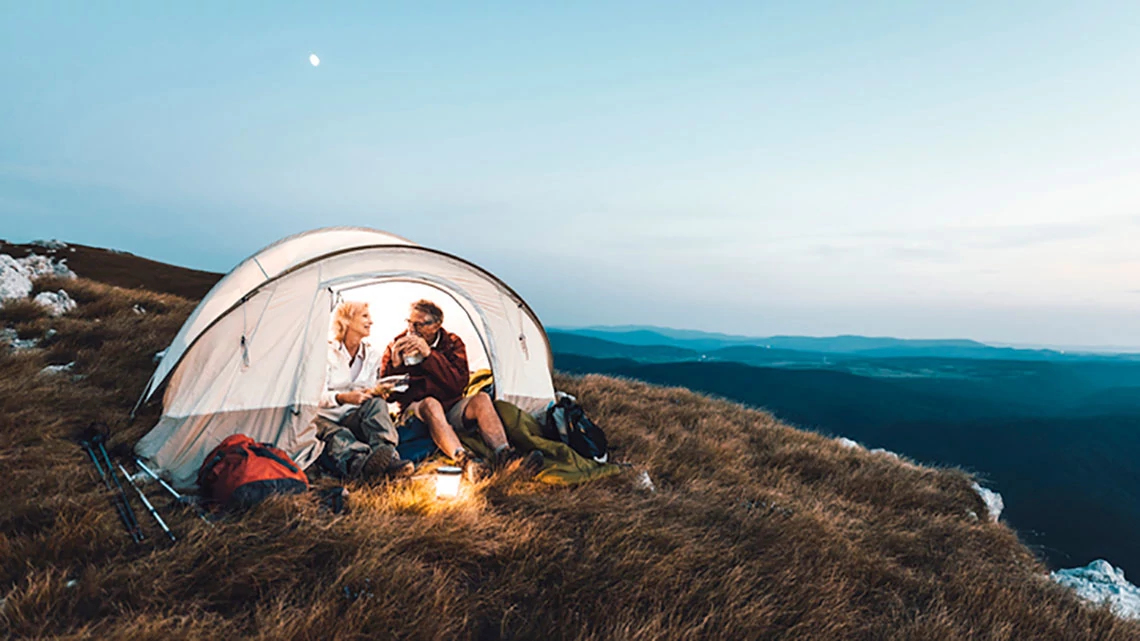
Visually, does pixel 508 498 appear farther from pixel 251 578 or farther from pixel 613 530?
pixel 251 578

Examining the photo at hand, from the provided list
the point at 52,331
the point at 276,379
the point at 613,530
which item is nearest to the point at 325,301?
the point at 276,379

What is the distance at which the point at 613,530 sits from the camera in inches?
154

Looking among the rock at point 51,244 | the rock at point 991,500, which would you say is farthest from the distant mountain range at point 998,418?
the rock at point 51,244

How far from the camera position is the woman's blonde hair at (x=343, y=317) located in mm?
6633

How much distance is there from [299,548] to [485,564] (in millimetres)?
1117

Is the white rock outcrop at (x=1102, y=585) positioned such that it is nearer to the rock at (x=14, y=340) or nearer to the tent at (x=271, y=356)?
the tent at (x=271, y=356)

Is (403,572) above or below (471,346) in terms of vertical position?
below

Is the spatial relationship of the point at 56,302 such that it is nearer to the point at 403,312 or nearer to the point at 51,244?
the point at 403,312

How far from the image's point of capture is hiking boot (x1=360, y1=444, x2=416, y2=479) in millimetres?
4660

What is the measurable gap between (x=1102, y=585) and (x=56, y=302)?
15568mm

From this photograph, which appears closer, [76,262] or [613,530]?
[613,530]

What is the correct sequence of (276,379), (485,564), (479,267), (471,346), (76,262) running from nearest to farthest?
(485,564), (276,379), (479,267), (471,346), (76,262)

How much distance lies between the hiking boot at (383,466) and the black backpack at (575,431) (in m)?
1.71

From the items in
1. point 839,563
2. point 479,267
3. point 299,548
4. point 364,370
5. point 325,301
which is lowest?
point 839,563
